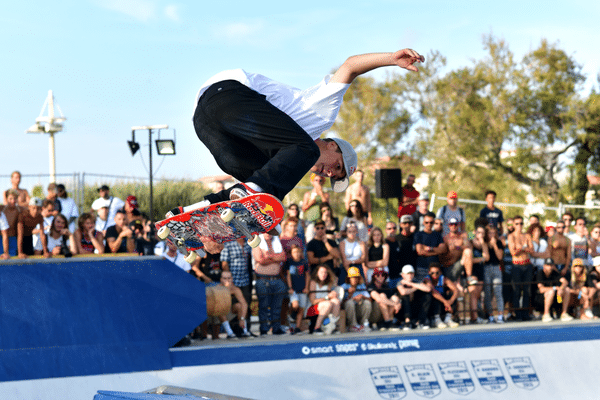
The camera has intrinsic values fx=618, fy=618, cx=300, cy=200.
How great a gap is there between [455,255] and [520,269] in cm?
139

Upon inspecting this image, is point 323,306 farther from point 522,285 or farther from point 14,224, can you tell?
point 14,224

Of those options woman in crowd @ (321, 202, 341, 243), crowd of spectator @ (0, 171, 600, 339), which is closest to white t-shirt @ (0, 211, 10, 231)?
crowd of spectator @ (0, 171, 600, 339)

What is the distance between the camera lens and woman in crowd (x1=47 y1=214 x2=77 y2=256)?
8.09m

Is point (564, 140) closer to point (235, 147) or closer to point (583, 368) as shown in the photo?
point (583, 368)

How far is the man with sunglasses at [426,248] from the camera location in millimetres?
9117

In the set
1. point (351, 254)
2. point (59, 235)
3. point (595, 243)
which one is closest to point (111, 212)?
point (59, 235)

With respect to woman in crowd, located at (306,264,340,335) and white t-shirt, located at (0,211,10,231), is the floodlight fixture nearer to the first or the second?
white t-shirt, located at (0,211,10,231)

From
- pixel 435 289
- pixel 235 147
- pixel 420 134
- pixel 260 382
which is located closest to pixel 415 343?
pixel 435 289

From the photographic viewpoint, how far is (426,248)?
29.9ft

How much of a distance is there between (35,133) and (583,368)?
1720 centimetres

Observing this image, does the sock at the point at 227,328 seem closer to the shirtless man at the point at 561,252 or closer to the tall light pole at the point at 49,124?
the shirtless man at the point at 561,252

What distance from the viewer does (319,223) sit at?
8930 millimetres

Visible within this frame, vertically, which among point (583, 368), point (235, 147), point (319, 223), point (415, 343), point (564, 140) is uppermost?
point (564, 140)

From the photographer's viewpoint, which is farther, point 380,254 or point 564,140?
point 564,140
